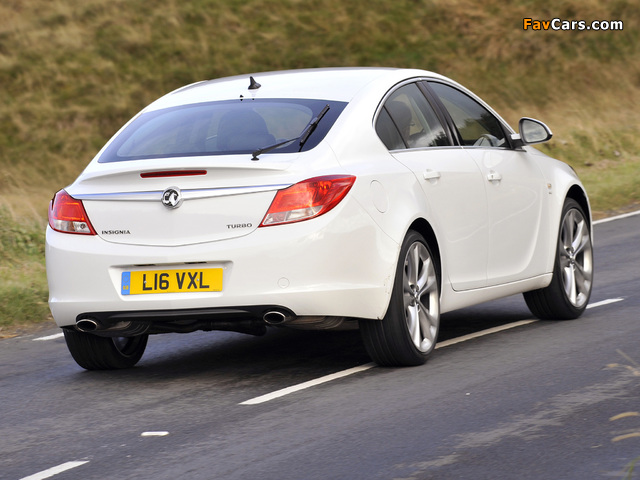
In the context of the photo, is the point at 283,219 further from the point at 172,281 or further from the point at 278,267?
the point at 172,281

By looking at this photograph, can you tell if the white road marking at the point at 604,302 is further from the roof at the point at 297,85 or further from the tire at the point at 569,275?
the roof at the point at 297,85

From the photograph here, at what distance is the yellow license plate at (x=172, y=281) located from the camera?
263 inches

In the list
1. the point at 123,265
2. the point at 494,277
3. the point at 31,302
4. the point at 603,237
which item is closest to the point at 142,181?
the point at 123,265

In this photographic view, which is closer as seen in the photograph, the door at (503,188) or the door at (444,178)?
the door at (444,178)

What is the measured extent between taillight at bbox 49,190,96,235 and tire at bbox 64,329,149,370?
70 centimetres

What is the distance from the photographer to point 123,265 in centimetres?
685

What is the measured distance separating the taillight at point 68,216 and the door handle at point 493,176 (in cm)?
263

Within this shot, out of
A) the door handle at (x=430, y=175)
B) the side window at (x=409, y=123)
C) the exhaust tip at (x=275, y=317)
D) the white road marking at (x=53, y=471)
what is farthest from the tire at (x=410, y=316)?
the white road marking at (x=53, y=471)

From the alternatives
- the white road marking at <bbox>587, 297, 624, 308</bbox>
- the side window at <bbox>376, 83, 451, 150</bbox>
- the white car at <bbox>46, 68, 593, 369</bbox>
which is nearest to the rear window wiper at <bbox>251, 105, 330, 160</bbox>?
the white car at <bbox>46, 68, 593, 369</bbox>

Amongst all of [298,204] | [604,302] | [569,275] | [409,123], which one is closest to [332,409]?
[298,204]

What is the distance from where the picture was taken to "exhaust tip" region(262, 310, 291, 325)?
666cm

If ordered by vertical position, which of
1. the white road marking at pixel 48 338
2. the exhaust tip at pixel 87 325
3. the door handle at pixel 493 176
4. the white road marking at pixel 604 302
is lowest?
the white road marking at pixel 604 302

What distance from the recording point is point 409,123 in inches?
306

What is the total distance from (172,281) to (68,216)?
2.73ft
